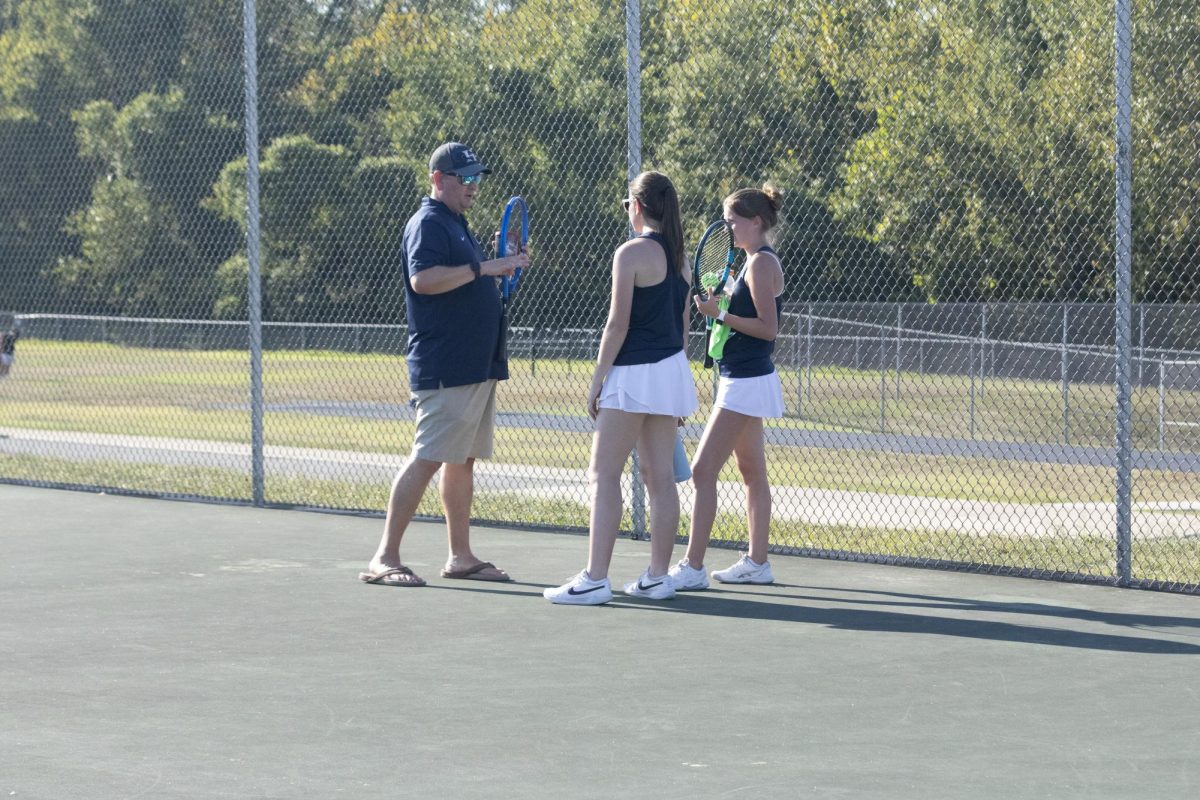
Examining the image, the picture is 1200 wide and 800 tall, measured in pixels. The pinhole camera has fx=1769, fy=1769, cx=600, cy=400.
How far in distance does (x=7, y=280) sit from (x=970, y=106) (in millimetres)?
8451

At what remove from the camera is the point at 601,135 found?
1268 centimetres

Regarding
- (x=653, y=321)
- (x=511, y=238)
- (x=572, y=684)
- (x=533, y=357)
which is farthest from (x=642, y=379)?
(x=533, y=357)

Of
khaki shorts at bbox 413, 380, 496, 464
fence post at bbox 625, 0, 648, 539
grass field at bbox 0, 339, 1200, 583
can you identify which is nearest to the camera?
khaki shorts at bbox 413, 380, 496, 464

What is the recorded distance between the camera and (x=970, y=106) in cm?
1271

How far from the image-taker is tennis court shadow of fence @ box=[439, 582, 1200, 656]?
730cm

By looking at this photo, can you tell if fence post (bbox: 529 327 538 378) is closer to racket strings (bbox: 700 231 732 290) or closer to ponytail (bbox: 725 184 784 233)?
racket strings (bbox: 700 231 732 290)

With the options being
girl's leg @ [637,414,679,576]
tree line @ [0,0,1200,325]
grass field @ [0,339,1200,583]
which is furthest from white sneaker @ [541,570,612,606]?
tree line @ [0,0,1200,325]

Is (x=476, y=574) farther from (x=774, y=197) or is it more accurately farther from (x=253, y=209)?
(x=253, y=209)

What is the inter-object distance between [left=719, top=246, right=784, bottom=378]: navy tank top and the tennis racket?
0.14m

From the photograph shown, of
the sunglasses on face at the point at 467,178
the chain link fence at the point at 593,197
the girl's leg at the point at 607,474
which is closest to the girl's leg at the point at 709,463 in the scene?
the girl's leg at the point at 607,474

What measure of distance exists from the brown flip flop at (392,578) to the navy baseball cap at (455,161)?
1954 mm

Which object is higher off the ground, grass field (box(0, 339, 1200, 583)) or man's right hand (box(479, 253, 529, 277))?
man's right hand (box(479, 253, 529, 277))

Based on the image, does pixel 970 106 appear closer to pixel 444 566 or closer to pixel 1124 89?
pixel 1124 89

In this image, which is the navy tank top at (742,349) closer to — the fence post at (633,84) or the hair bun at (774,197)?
the hair bun at (774,197)
